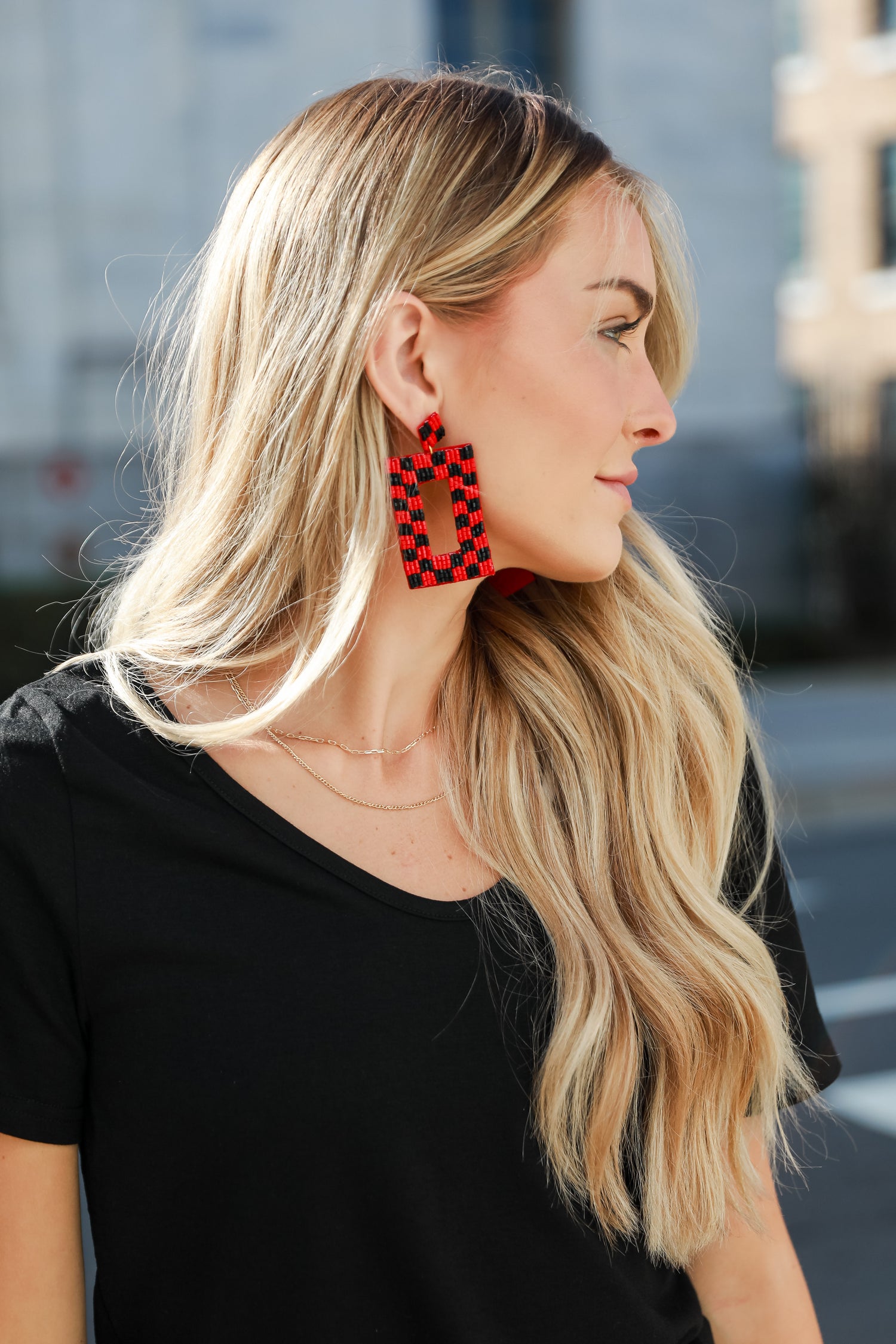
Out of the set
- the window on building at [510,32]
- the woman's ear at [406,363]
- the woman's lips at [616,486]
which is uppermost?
the window on building at [510,32]

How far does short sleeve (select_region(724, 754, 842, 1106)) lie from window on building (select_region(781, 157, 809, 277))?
2384 cm

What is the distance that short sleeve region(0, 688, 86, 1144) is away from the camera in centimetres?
136

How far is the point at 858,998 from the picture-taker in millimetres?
5301

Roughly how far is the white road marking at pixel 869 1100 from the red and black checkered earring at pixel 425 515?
3.19 m

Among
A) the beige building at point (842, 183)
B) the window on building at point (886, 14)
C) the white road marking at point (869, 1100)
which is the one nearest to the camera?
the white road marking at point (869, 1100)

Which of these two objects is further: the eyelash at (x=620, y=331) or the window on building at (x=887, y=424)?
the window on building at (x=887, y=424)

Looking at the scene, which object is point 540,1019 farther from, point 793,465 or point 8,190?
A: point 793,465

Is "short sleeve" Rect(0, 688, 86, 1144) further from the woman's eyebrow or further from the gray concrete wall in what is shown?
the gray concrete wall

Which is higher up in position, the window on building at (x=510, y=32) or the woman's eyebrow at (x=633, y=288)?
the window on building at (x=510, y=32)

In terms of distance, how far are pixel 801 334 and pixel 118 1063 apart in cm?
2449

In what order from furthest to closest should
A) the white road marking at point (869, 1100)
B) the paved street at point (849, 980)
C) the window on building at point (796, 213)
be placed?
the window on building at point (796, 213) < the white road marking at point (869, 1100) < the paved street at point (849, 980)

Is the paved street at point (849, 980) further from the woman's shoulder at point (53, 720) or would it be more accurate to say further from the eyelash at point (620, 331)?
the woman's shoulder at point (53, 720)

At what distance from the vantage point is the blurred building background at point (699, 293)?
10.1m

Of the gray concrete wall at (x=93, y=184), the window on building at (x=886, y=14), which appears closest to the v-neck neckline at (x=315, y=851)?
the gray concrete wall at (x=93, y=184)
